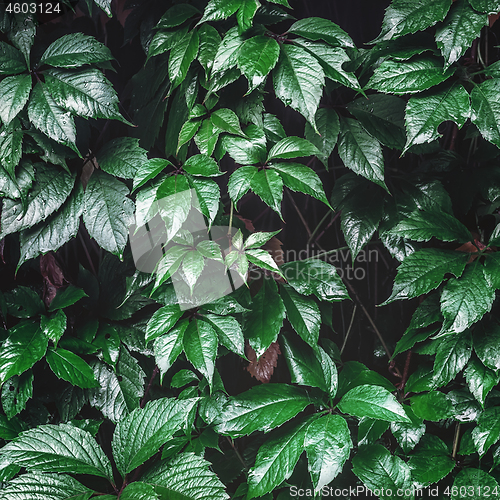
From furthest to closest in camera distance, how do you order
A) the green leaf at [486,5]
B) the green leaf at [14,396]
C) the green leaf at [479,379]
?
the green leaf at [14,396]
the green leaf at [479,379]
the green leaf at [486,5]

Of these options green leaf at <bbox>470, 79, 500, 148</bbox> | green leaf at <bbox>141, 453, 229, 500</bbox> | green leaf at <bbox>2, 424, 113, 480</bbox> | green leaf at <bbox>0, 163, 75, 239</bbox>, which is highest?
green leaf at <bbox>470, 79, 500, 148</bbox>

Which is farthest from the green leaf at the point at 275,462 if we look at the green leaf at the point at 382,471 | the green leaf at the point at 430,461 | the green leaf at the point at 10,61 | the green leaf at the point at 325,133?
the green leaf at the point at 10,61

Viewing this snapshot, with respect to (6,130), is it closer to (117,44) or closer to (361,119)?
(117,44)

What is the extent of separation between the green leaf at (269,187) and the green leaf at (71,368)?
589mm

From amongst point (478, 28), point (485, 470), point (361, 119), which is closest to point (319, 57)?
point (361, 119)

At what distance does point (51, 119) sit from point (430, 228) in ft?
2.79

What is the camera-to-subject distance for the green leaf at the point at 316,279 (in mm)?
1021

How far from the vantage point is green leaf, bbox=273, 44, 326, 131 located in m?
0.89

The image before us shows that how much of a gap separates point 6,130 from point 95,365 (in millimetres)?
592

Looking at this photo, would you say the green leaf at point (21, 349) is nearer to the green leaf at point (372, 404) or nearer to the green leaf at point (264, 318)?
the green leaf at point (264, 318)

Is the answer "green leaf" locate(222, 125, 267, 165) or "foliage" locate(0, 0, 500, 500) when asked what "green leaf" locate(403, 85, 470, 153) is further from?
"green leaf" locate(222, 125, 267, 165)

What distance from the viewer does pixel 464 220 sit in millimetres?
1148

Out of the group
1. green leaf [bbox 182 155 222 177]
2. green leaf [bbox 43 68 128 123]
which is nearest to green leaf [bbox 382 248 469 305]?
green leaf [bbox 182 155 222 177]

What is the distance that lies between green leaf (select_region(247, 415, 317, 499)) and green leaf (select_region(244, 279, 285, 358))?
0.66 ft
